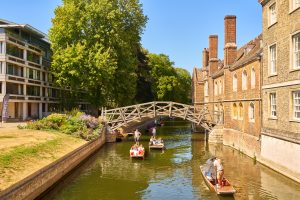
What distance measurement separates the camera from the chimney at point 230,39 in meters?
33.8

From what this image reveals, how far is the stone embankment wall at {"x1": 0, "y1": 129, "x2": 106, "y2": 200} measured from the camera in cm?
1285

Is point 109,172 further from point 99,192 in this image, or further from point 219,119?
point 219,119

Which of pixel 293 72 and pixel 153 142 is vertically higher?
pixel 293 72

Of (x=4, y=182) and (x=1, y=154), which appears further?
(x=1, y=154)

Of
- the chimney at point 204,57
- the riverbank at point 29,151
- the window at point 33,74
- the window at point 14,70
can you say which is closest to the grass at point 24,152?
the riverbank at point 29,151

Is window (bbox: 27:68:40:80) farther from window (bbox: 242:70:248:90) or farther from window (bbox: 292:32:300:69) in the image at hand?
window (bbox: 292:32:300:69)

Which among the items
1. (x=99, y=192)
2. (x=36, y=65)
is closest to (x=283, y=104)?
(x=99, y=192)

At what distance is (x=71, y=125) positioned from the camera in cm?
3092

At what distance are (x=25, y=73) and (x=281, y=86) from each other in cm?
3405

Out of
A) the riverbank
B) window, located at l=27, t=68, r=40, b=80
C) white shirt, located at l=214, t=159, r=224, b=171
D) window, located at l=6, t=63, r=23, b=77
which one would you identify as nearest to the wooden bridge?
the riverbank

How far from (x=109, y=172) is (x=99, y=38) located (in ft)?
70.0

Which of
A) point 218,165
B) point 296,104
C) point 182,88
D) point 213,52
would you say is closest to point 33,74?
point 213,52

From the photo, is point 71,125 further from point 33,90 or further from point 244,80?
point 33,90

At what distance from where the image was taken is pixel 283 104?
19.6 meters
